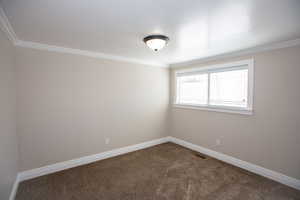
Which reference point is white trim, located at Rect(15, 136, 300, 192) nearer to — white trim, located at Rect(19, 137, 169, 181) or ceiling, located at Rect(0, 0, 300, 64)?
white trim, located at Rect(19, 137, 169, 181)

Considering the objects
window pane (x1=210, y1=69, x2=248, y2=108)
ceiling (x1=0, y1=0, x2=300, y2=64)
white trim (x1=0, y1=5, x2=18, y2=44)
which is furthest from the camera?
window pane (x1=210, y1=69, x2=248, y2=108)

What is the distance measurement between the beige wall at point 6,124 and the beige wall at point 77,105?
287mm

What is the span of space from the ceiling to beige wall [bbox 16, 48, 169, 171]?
1.61 feet

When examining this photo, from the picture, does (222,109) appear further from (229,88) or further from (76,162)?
(76,162)

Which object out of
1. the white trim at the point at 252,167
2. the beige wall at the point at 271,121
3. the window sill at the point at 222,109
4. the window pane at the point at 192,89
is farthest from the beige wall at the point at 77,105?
the beige wall at the point at 271,121

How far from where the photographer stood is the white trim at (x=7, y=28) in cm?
160

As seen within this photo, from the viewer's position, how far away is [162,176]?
8.54ft

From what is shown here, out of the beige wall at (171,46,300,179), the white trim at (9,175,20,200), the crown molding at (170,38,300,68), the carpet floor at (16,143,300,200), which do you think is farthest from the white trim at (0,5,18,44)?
the beige wall at (171,46,300,179)

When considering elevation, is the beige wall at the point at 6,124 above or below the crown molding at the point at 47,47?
below

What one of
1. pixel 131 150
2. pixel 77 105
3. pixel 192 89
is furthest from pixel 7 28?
pixel 192 89

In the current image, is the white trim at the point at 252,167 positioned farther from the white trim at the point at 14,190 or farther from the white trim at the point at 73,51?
the white trim at the point at 14,190

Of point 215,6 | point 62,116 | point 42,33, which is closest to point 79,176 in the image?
point 62,116

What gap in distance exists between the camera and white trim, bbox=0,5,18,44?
1.60 metres

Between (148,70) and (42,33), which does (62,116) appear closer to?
(42,33)
